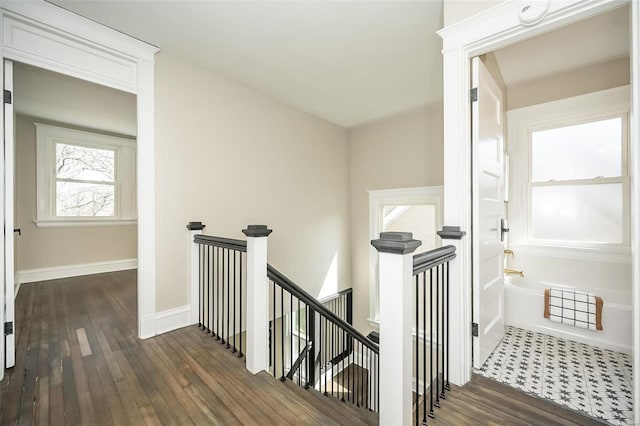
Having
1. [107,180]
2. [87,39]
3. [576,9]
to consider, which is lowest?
[107,180]

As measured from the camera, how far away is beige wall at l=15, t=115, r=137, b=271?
394cm

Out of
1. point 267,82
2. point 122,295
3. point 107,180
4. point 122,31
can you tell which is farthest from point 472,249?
point 107,180

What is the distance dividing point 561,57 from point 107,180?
20.9 ft

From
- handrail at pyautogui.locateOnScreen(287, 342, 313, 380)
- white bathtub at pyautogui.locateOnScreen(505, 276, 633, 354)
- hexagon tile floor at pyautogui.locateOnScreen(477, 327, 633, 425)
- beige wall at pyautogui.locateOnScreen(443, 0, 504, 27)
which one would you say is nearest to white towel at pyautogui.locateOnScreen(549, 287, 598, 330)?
white bathtub at pyautogui.locateOnScreen(505, 276, 633, 354)

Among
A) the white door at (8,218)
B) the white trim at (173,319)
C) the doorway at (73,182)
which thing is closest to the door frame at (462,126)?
the white trim at (173,319)

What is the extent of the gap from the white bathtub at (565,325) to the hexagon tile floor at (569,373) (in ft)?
0.22

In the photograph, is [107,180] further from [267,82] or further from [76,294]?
[267,82]

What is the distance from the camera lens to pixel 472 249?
1849 mm

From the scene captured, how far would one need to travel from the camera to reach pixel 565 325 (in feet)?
7.92

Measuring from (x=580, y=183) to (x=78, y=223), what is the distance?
6.64 meters

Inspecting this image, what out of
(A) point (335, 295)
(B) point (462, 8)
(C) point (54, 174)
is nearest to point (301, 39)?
(B) point (462, 8)

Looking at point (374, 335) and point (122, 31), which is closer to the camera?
point (122, 31)

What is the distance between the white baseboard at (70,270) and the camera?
12.9 feet

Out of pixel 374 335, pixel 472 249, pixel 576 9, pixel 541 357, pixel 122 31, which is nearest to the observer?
pixel 576 9
